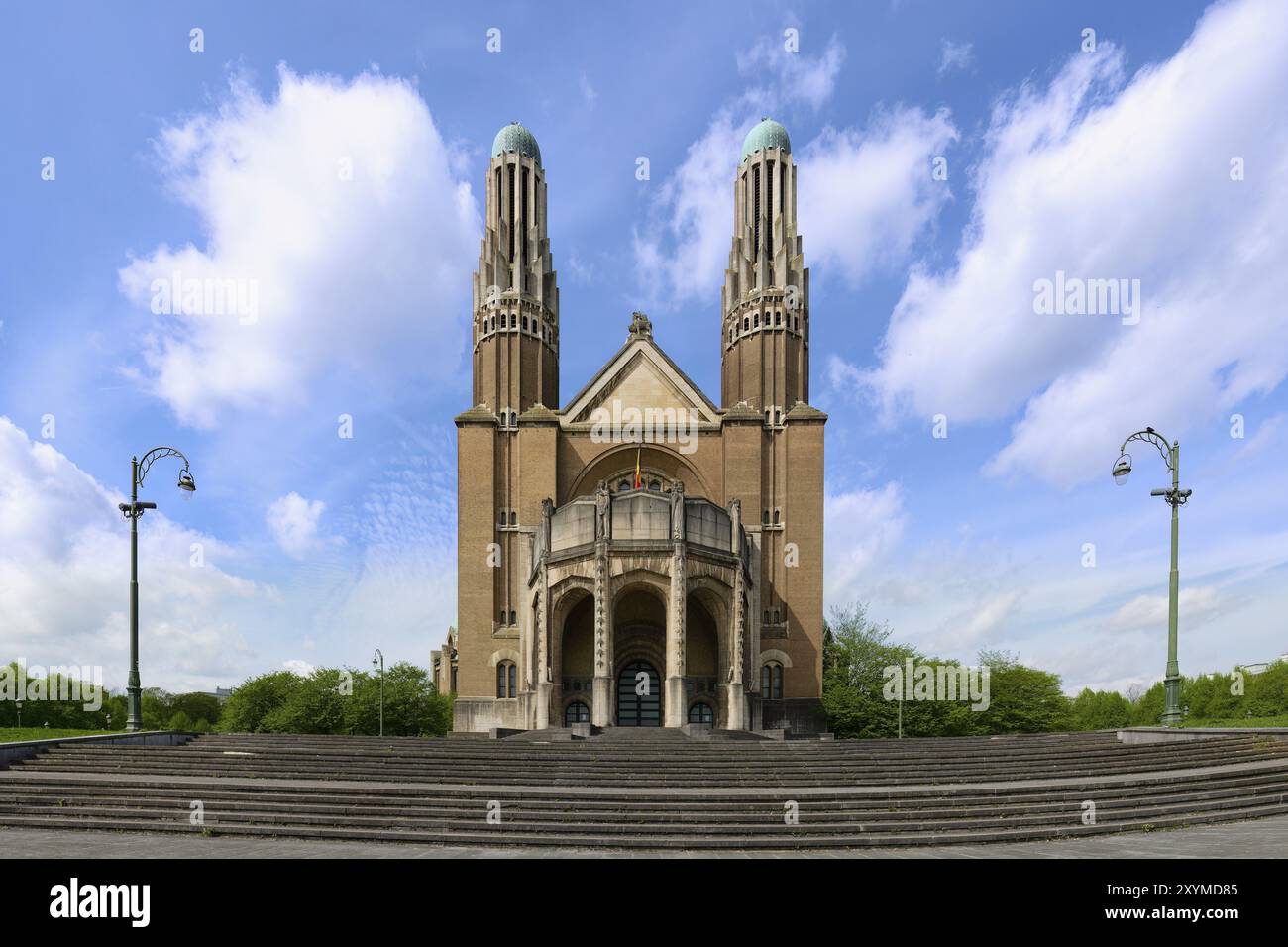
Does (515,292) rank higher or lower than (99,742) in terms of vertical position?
higher

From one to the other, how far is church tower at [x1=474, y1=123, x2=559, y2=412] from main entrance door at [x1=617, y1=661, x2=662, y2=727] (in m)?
14.1

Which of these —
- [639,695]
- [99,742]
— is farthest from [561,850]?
[639,695]

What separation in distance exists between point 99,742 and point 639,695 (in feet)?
68.7

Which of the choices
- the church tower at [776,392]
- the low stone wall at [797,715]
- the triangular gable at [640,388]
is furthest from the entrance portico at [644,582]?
the triangular gable at [640,388]

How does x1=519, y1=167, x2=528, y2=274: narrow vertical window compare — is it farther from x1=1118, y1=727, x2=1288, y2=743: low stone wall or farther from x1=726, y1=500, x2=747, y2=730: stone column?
x1=1118, y1=727, x2=1288, y2=743: low stone wall

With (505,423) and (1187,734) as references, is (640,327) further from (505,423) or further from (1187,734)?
(1187,734)

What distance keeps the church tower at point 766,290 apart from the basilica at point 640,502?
A: 0.10 meters

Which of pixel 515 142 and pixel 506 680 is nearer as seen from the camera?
pixel 506 680

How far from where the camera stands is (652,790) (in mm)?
13281

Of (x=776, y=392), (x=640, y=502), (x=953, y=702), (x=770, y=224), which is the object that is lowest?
(x=953, y=702)

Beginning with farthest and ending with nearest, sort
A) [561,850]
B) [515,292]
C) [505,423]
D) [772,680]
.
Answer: [515,292]
[505,423]
[772,680]
[561,850]

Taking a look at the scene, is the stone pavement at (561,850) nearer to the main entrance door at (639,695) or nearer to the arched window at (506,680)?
the main entrance door at (639,695)

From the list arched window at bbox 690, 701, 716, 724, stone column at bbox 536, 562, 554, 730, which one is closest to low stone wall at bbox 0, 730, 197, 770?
stone column at bbox 536, 562, 554, 730

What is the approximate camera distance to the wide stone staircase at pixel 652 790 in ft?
36.3
